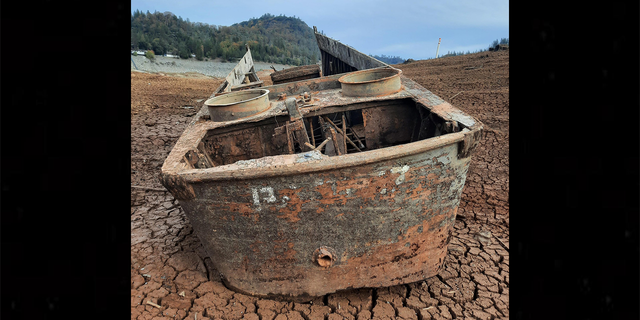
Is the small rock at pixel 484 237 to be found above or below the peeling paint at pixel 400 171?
below

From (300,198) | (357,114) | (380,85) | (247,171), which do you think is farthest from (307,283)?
(357,114)

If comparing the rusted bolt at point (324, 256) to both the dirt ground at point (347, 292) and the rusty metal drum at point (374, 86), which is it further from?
the rusty metal drum at point (374, 86)

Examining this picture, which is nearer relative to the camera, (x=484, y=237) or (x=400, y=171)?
(x=400, y=171)

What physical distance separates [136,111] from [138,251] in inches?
240

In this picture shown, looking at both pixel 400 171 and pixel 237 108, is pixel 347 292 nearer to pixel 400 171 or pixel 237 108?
pixel 400 171

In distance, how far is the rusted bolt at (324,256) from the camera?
2617 millimetres

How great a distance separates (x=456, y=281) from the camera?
10.2 ft

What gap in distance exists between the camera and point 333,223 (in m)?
2.54

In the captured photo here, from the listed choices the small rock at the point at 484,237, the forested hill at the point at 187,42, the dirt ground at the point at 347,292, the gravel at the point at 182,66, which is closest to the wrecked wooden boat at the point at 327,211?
the dirt ground at the point at 347,292

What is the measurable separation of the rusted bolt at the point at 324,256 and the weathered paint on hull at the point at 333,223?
0.01 metres

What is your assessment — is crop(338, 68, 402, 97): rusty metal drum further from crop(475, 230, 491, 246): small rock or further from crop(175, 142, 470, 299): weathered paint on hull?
crop(475, 230, 491, 246): small rock

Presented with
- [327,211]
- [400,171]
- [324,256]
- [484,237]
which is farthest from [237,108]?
[484,237]

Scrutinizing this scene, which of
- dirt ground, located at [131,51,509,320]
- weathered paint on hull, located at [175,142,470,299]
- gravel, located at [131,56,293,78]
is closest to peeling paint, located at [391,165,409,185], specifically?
weathered paint on hull, located at [175,142,470,299]

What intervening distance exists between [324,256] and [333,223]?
297 mm
